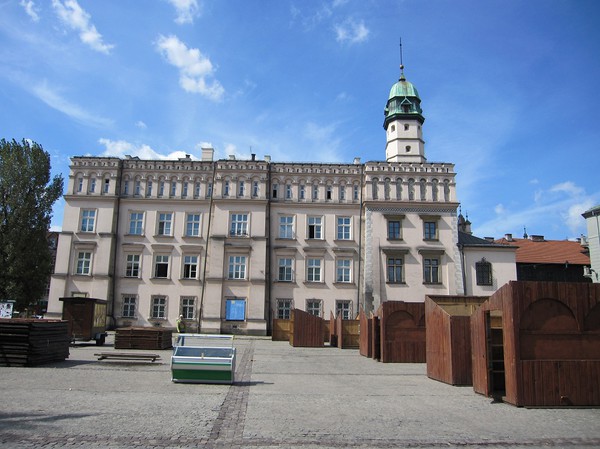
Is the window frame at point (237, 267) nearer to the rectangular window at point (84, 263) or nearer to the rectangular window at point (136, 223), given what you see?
the rectangular window at point (136, 223)

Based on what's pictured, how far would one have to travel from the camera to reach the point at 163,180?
39719mm

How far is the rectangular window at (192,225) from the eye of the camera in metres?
38.8

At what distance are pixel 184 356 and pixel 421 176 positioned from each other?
30.7 m

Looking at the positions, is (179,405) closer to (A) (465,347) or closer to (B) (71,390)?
(B) (71,390)

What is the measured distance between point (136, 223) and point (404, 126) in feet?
80.3

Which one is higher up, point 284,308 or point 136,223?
point 136,223

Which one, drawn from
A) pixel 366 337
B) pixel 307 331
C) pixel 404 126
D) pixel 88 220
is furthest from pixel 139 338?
pixel 404 126

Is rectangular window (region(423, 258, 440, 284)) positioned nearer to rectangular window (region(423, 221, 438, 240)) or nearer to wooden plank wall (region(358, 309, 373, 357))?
rectangular window (region(423, 221, 438, 240))

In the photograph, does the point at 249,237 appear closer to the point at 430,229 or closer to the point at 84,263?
the point at 84,263

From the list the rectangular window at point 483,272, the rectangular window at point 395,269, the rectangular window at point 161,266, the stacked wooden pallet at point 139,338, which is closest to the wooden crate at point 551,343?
the stacked wooden pallet at point 139,338

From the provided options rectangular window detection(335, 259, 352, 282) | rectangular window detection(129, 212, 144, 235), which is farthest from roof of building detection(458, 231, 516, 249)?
rectangular window detection(129, 212, 144, 235)

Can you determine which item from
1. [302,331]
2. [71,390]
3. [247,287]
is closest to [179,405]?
[71,390]

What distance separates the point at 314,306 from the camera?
3772 centimetres

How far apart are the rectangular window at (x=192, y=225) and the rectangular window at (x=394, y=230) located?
15.3 metres
